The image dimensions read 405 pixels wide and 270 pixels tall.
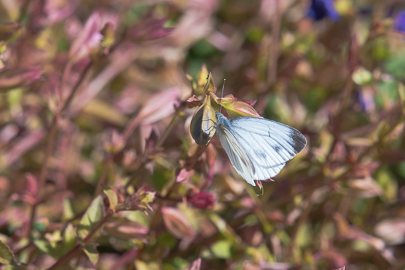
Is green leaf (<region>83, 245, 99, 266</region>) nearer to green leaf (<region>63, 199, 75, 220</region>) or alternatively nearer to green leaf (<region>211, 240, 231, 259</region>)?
green leaf (<region>63, 199, 75, 220</region>)

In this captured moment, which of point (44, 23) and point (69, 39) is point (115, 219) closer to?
point (44, 23)

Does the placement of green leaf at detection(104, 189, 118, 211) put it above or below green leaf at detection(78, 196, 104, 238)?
above

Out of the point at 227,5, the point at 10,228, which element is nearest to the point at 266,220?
the point at 10,228

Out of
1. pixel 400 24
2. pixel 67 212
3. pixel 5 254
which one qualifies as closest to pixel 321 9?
pixel 400 24

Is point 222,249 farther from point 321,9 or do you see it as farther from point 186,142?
point 321,9

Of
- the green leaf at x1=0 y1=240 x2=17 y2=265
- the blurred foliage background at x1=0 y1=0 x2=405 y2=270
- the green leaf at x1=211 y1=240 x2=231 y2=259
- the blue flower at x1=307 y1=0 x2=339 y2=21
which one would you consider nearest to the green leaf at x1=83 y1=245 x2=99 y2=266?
the blurred foliage background at x1=0 y1=0 x2=405 y2=270

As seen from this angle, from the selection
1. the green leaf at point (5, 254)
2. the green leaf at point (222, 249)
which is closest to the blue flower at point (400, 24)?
the green leaf at point (222, 249)
